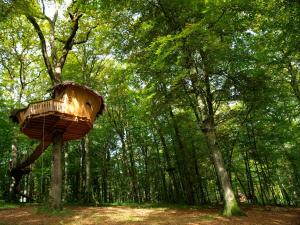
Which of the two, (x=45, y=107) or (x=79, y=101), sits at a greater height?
(x=79, y=101)

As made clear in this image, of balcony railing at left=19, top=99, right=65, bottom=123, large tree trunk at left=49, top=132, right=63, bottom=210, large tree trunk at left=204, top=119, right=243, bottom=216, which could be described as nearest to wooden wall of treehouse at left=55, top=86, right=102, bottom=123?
balcony railing at left=19, top=99, right=65, bottom=123

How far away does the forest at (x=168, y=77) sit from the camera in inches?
489

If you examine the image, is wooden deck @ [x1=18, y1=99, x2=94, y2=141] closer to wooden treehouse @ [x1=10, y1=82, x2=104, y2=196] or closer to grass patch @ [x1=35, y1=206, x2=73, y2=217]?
wooden treehouse @ [x1=10, y1=82, x2=104, y2=196]

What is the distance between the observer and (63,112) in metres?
13.6

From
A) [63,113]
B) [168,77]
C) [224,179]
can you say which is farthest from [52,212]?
[168,77]

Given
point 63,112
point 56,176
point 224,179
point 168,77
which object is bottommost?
point 224,179

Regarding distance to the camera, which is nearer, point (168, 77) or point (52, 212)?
point (52, 212)

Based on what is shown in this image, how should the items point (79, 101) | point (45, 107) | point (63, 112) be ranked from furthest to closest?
point (79, 101)
point (63, 112)
point (45, 107)

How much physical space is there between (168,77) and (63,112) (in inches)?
223

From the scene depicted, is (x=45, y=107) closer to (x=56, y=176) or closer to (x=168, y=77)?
(x=56, y=176)

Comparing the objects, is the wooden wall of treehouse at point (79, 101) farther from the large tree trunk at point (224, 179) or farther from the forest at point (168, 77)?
the large tree trunk at point (224, 179)

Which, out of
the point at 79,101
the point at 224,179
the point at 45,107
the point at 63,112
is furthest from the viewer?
the point at 79,101

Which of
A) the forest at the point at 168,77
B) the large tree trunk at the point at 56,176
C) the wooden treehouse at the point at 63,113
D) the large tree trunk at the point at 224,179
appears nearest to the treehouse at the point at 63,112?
the wooden treehouse at the point at 63,113

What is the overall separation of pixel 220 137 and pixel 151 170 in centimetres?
1605
